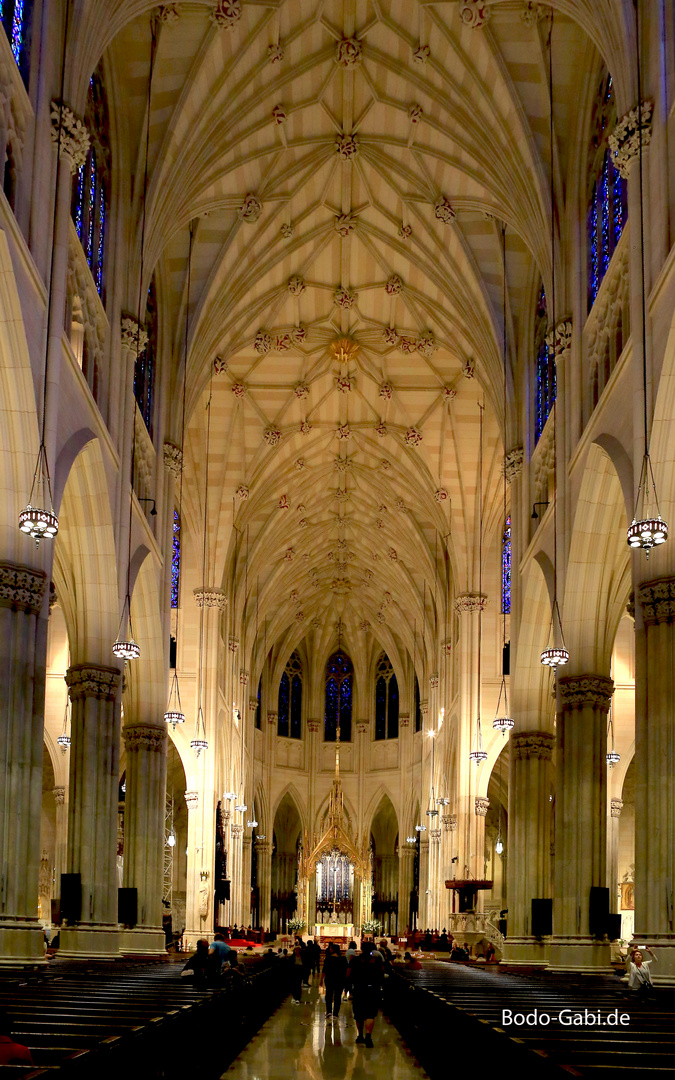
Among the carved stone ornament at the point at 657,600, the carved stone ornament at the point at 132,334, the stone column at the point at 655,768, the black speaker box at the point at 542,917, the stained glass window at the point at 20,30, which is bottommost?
the black speaker box at the point at 542,917

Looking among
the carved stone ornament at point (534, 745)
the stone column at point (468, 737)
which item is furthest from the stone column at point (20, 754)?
the stone column at point (468, 737)

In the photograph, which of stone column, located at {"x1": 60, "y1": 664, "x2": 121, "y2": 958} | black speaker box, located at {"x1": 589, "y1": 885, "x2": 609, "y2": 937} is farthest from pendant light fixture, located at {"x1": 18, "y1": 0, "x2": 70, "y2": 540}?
black speaker box, located at {"x1": 589, "y1": 885, "x2": 609, "y2": 937}

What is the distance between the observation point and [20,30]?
1792 cm

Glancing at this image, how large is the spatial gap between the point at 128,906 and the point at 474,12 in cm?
A: 1964

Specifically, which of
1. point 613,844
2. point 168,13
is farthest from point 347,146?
point 613,844

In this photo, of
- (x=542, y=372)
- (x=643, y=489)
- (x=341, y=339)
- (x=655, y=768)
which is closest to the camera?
(x=643, y=489)

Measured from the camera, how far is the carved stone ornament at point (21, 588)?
17.3 metres

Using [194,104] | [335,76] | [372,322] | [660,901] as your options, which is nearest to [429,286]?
[372,322]

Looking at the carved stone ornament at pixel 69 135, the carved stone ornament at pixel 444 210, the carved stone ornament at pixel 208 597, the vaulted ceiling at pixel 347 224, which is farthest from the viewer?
the carved stone ornament at pixel 208 597

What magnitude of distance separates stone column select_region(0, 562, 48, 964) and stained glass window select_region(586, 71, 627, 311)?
11908 millimetres

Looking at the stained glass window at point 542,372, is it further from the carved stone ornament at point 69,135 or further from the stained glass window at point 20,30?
the stained glass window at point 20,30

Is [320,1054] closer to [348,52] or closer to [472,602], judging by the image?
[348,52]

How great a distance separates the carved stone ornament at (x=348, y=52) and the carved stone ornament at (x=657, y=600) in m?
15.3

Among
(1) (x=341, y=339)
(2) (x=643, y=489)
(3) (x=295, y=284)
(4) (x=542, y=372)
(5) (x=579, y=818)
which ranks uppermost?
(3) (x=295, y=284)
